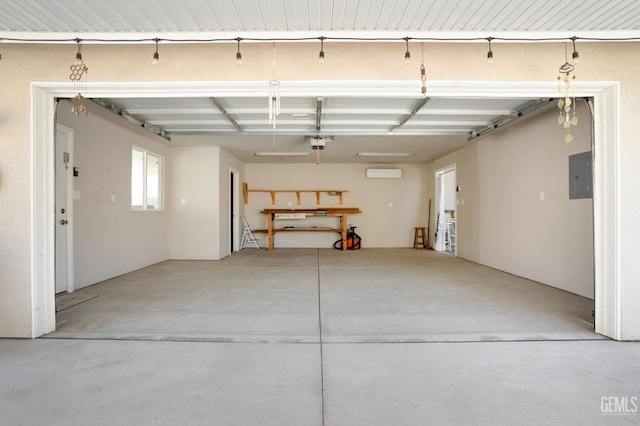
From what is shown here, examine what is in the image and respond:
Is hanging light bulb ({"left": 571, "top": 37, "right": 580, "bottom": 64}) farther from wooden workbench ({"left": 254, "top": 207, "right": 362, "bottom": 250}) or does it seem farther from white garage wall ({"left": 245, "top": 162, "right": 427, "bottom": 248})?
white garage wall ({"left": 245, "top": 162, "right": 427, "bottom": 248})

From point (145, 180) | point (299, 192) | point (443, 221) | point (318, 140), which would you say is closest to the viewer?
point (318, 140)

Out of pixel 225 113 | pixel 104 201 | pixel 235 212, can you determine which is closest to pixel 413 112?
pixel 225 113

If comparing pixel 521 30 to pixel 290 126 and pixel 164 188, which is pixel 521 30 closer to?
pixel 290 126

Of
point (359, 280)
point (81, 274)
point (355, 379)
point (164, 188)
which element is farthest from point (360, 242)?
point (355, 379)

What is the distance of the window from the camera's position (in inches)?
220

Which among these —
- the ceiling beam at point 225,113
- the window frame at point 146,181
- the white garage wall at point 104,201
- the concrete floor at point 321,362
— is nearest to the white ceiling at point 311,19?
the ceiling beam at point 225,113

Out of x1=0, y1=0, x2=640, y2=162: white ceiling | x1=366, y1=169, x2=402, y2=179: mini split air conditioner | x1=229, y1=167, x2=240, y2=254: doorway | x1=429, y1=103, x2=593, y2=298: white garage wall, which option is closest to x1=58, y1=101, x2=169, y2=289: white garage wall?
x1=0, y1=0, x2=640, y2=162: white ceiling

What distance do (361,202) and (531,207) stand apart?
15.7 ft

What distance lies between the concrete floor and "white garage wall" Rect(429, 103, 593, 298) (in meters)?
0.64

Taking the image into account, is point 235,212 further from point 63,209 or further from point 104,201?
point 63,209

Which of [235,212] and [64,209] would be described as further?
[235,212]

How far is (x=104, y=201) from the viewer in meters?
4.68

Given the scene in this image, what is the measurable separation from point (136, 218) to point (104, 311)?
265cm

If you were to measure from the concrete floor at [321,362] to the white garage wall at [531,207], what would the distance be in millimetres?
639
